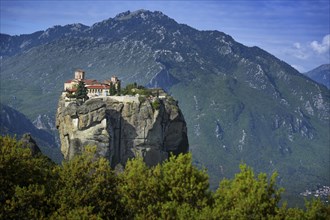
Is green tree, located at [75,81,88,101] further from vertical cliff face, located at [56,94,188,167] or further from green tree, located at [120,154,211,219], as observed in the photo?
green tree, located at [120,154,211,219]

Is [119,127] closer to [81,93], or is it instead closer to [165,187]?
[81,93]

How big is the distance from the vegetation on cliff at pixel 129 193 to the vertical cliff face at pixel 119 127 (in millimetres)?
63394

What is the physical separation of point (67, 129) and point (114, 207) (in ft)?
241

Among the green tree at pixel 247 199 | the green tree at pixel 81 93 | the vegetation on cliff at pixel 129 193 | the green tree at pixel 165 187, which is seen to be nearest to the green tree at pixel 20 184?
the vegetation on cliff at pixel 129 193

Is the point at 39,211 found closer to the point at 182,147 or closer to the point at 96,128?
the point at 96,128

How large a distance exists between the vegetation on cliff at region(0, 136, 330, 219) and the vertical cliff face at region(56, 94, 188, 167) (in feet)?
208

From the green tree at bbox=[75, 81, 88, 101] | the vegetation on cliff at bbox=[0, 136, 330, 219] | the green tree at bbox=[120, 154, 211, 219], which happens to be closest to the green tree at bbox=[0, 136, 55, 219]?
the vegetation on cliff at bbox=[0, 136, 330, 219]

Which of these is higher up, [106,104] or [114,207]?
[106,104]

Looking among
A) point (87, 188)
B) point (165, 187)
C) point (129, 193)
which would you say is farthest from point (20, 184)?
point (165, 187)

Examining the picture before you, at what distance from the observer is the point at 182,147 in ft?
463

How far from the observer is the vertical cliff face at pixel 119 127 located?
409 feet

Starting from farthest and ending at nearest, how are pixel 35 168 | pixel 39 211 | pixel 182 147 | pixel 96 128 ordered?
pixel 182 147, pixel 96 128, pixel 35 168, pixel 39 211

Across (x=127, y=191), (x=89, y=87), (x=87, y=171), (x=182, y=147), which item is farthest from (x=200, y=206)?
(x=89, y=87)

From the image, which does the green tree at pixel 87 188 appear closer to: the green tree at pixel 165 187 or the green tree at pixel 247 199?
the green tree at pixel 165 187
